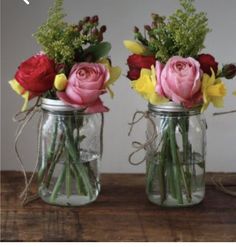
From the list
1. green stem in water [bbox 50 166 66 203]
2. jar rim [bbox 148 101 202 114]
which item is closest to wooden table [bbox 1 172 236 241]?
green stem in water [bbox 50 166 66 203]

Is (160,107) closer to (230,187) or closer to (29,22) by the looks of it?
(230,187)

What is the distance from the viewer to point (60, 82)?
909 mm

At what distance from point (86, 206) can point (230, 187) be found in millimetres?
306

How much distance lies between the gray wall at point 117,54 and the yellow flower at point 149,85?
1.36 ft

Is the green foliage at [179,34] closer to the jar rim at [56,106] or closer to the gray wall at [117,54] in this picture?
the jar rim at [56,106]

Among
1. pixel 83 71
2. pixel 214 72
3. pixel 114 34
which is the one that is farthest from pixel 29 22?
pixel 214 72

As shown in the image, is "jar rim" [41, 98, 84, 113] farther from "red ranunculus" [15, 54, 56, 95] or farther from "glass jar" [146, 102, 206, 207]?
"glass jar" [146, 102, 206, 207]

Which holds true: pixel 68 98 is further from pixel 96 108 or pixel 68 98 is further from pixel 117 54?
pixel 117 54

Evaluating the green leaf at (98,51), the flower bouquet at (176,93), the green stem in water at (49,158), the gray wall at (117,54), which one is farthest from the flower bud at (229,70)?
the gray wall at (117,54)

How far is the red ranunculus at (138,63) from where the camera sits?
0.95 m

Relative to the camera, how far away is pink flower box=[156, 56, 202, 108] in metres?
0.89

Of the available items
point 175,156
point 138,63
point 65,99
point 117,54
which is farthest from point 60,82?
point 117,54

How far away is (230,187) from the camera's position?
1.11m

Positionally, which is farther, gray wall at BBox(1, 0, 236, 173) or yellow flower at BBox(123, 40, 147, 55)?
gray wall at BBox(1, 0, 236, 173)
